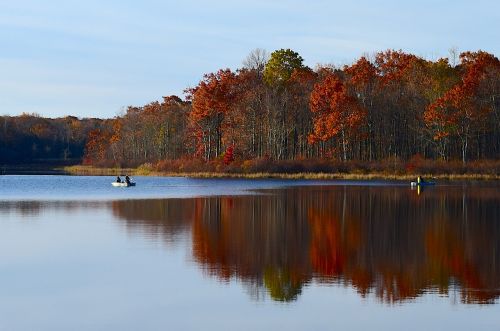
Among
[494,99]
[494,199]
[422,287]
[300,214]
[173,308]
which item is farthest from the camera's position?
[494,99]

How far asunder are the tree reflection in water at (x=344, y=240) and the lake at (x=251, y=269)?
5 cm

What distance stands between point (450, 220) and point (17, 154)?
114111 mm

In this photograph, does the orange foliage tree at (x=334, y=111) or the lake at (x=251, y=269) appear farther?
the orange foliage tree at (x=334, y=111)

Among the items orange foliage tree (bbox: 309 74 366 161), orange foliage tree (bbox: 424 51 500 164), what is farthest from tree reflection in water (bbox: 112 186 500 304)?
orange foliage tree (bbox: 309 74 366 161)

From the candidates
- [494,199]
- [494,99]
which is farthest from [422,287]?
[494,99]

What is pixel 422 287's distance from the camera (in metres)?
17.5

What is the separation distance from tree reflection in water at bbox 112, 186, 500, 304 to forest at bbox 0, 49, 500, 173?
98.2 feet

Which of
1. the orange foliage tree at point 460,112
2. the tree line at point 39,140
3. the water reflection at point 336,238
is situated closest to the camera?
the water reflection at point 336,238

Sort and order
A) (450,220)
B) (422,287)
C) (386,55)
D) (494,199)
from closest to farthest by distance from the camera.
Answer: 1. (422,287)
2. (450,220)
3. (494,199)
4. (386,55)

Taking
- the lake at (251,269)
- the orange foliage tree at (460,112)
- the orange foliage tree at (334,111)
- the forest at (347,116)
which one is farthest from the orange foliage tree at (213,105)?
the lake at (251,269)

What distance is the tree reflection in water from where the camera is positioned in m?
18.3

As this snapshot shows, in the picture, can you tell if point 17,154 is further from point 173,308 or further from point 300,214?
point 173,308

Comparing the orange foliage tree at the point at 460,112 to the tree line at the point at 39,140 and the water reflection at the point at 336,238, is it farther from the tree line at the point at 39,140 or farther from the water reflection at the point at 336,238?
the tree line at the point at 39,140

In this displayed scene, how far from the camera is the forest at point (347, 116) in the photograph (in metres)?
74.6
